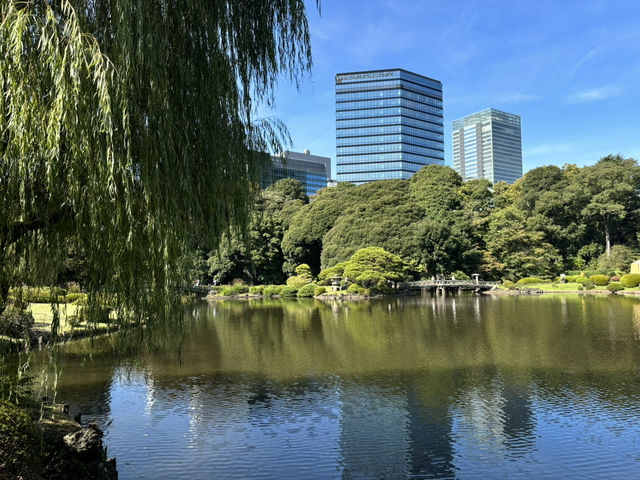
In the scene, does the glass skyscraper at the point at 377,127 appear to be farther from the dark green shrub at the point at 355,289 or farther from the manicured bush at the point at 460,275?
the dark green shrub at the point at 355,289

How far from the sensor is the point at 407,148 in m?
80.0

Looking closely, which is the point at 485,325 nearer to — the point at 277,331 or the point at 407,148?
the point at 277,331

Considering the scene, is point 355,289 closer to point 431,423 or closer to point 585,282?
point 585,282

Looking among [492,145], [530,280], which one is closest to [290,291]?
[530,280]

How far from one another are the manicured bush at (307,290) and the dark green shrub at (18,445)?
34746 millimetres

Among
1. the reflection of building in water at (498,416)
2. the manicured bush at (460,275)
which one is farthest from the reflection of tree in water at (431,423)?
the manicured bush at (460,275)

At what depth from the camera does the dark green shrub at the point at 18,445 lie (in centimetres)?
370

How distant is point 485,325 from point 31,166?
1812cm

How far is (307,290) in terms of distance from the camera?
128 ft

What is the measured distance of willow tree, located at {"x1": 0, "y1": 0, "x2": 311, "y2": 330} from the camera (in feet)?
10.2

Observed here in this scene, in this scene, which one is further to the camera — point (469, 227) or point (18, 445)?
point (469, 227)

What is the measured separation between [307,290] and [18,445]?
116ft

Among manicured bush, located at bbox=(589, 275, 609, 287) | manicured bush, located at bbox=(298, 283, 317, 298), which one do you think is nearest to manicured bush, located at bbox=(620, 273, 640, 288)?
Answer: manicured bush, located at bbox=(589, 275, 609, 287)

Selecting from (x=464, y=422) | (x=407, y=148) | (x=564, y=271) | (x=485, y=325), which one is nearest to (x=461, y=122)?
(x=407, y=148)
